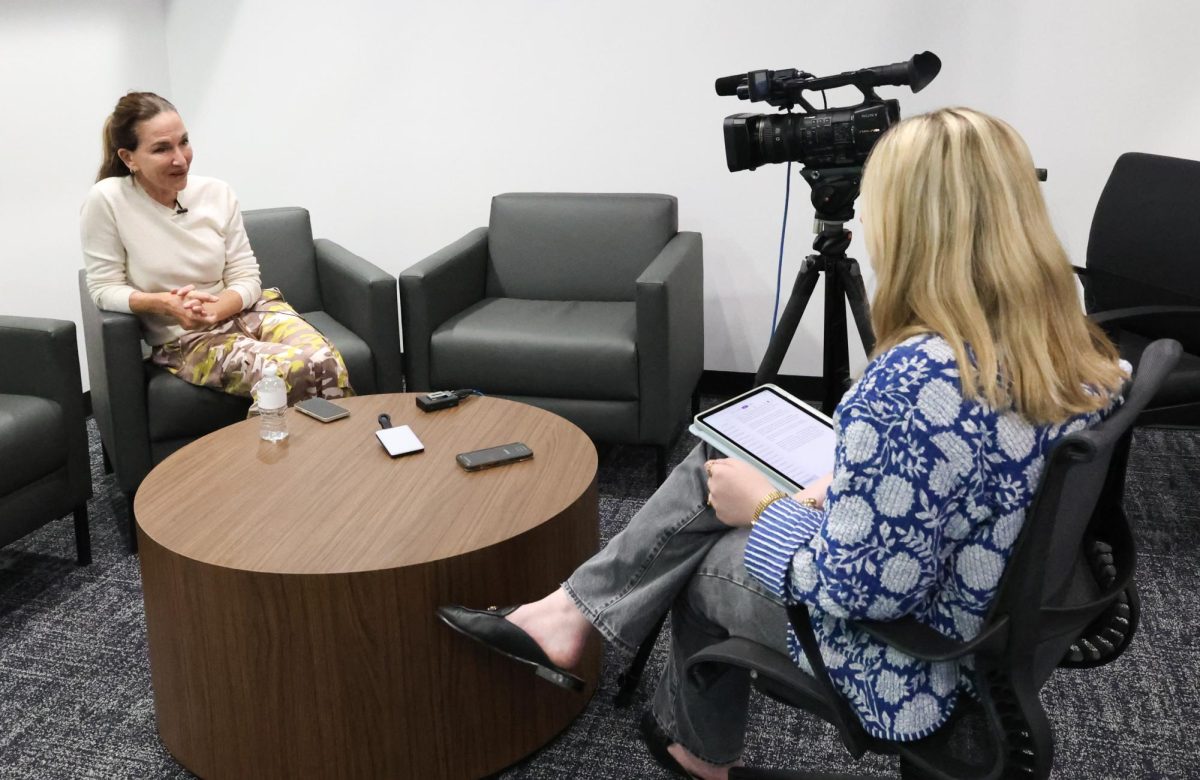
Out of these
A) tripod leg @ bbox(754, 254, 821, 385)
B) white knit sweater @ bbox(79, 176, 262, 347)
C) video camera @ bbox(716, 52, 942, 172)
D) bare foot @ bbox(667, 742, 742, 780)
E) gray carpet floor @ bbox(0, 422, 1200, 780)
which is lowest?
gray carpet floor @ bbox(0, 422, 1200, 780)

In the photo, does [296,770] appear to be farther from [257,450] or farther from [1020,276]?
[1020,276]

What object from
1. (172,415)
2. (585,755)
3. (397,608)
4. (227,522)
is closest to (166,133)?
(172,415)

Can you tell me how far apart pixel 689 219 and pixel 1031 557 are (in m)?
2.82

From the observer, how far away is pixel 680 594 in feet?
5.49

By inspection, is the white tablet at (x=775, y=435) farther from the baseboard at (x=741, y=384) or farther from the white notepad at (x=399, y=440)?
the baseboard at (x=741, y=384)

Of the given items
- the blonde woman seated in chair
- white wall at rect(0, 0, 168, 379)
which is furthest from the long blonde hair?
white wall at rect(0, 0, 168, 379)

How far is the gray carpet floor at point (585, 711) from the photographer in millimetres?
2016

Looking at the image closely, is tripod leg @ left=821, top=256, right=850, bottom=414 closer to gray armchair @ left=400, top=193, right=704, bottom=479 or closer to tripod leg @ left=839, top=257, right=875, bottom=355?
tripod leg @ left=839, top=257, right=875, bottom=355

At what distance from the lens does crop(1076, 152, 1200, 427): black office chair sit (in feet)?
9.44

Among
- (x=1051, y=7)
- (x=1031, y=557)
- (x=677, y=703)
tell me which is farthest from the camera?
(x=1051, y=7)

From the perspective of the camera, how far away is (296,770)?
185cm

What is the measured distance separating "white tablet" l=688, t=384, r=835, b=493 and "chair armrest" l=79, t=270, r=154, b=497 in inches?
66.4

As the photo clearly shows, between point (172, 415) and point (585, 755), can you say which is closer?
point (585, 755)

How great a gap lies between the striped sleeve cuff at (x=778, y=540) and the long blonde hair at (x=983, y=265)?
0.25 metres
